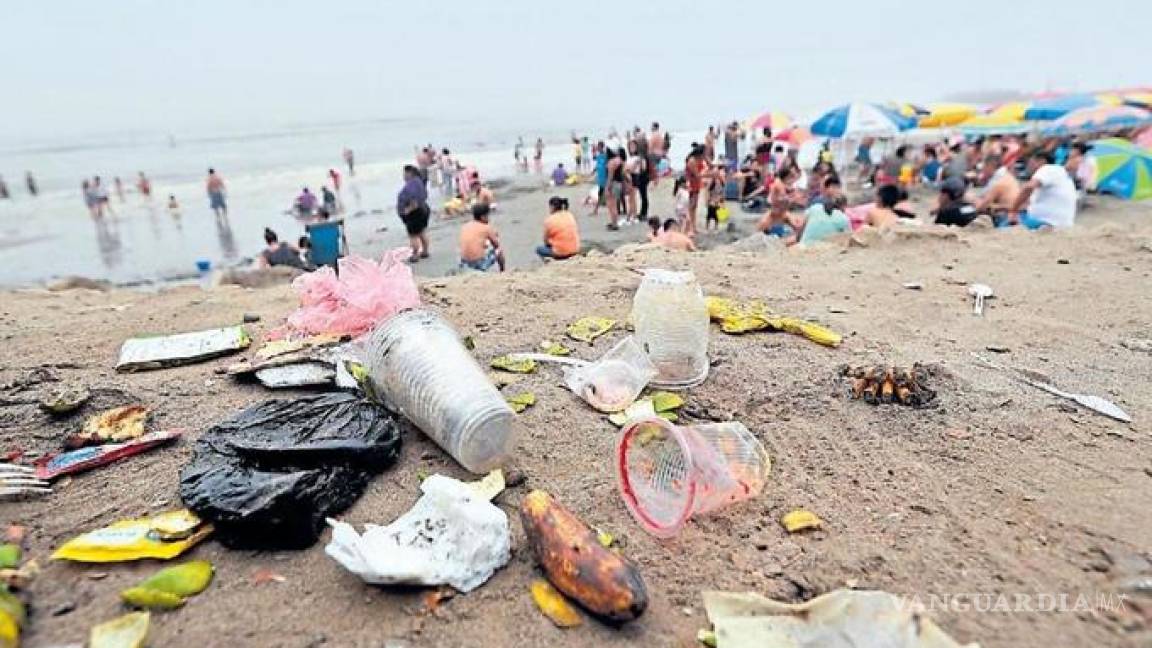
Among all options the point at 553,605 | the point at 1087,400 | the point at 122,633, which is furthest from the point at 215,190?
the point at 1087,400

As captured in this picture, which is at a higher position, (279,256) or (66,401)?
(66,401)

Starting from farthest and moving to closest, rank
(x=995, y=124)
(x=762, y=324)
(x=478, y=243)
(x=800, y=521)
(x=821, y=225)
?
1. (x=995, y=124)
2. (x=478, y=243)
3. (x=821, y=225)
4. (x=762, y=324)
5. (x=800, y=521)

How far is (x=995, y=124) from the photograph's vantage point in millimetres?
17516

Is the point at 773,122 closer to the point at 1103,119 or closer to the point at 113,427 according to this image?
the point at 1103,119

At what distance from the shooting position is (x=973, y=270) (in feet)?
16.6

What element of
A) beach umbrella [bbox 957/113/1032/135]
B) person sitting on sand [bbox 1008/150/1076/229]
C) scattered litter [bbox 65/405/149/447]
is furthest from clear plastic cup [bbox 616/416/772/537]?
beach umbrella [bbox 957/113/1032/135]

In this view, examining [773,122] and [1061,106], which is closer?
[1061,106]

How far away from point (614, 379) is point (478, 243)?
15.5 ft

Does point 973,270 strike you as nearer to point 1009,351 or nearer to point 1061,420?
point 1009,351

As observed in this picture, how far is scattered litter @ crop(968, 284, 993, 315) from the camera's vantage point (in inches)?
163

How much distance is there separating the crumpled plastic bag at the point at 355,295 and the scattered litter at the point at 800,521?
70.2 inches

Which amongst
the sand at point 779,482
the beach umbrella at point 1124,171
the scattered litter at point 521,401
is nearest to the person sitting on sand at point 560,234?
the sand at point 779,482

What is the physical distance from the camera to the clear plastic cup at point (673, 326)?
2807 mm

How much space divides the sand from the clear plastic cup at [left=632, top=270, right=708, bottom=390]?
19 cm
